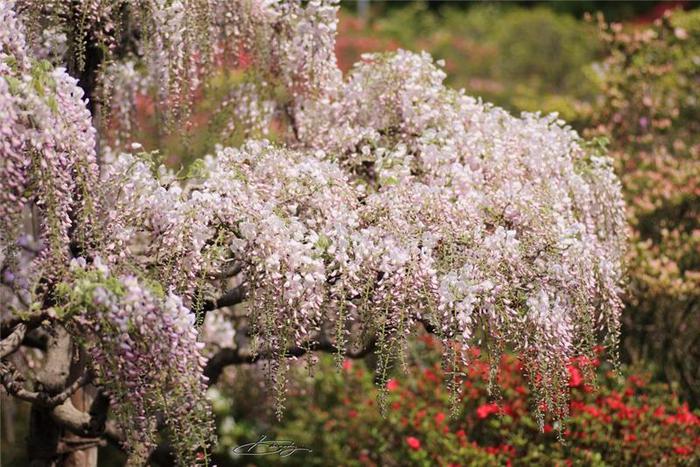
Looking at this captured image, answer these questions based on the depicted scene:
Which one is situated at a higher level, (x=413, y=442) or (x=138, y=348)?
(x=138, y=348)

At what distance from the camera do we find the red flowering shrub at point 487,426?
598 cm

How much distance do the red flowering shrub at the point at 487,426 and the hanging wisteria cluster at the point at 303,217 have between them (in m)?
0.82

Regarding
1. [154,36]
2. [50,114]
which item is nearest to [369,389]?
[154,36]

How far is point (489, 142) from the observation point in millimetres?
5258

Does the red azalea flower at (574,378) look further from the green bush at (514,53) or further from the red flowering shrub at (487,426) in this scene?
the green bush at (514,53)

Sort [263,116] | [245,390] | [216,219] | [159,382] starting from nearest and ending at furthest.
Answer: [159,382] → [216,219] → [263,116] → [245,390]

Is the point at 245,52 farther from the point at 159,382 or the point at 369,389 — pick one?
the point at 369,389

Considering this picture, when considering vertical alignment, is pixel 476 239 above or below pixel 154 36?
below

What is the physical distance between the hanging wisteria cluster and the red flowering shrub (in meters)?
0.82

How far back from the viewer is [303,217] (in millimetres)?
4586

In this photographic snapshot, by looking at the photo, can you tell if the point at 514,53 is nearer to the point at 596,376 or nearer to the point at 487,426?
the point at 487,426

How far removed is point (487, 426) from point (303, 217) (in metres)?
2.74

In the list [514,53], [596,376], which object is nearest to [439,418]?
[596,376]

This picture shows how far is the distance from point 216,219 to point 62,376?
1.44m
